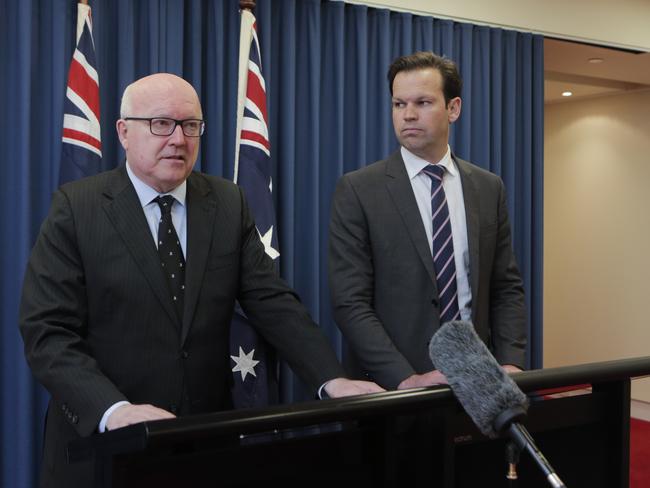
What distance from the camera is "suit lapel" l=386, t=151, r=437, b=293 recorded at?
259 centimetres

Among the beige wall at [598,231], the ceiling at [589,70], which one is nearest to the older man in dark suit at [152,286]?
the ceiling at [589,70]

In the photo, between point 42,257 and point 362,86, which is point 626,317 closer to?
point 362,86

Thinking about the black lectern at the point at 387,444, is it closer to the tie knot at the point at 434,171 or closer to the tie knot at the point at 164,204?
the tie knot at the point at 164,204

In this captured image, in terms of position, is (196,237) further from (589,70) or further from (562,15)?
(589,70)

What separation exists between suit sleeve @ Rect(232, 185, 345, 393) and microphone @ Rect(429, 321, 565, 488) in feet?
2.56

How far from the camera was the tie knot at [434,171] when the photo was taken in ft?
8.84

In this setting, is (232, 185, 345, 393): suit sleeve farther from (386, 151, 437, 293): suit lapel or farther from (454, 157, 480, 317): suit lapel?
(454, 157, 480, 317): suit lapel

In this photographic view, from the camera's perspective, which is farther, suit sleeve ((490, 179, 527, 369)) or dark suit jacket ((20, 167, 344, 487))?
suit sleeve ((490, 179, 527, 369))

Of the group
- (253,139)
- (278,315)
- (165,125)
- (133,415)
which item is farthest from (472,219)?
(133,415)

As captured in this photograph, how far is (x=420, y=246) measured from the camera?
2594 millimetres

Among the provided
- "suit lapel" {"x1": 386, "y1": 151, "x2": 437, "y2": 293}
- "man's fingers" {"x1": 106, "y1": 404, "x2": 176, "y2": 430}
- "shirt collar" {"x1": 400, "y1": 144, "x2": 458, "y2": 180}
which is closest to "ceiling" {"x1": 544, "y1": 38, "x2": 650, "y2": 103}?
"shirt collar" {"x1": 400, "y1": 144, "x2": 458, "y2": 180}

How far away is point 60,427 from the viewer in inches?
80.6

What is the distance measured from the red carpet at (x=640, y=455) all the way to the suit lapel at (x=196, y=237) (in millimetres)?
4009

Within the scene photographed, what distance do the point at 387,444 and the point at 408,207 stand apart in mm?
1336
